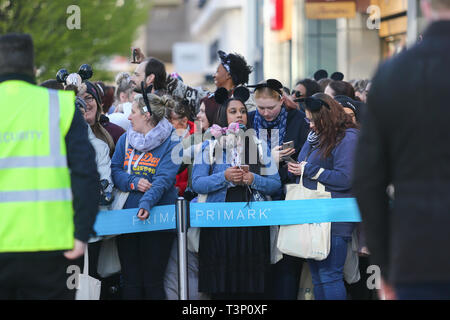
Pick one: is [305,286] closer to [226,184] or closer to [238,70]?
[226,184]

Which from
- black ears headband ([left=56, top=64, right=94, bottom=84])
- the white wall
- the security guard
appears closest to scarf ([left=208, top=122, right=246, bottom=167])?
black ears headband ([left=56, top=64, right=94, bottom=84])

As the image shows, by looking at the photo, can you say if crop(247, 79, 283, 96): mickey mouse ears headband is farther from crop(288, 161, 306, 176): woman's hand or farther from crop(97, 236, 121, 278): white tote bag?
crop(97, 236, 121, 278): white tote bag

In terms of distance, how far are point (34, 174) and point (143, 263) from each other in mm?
2606

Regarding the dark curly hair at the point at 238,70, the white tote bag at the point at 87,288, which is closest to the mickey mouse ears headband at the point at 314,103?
the dark curly hair at the point at 238,70

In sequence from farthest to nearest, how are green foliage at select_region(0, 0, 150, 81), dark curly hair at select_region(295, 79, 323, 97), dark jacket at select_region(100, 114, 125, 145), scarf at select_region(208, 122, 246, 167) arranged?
green foliage at select_region(0, 0, 150, 81) < dark curly hair at select_region(295, 79, 323, 97) < dark jacket at select_region(100, 114, 125, 145) < scarf at select_region(208, 122, 246, 167)

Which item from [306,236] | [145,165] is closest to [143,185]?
[145,165]

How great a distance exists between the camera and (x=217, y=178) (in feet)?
21.6

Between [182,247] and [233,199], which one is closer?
[182,247]

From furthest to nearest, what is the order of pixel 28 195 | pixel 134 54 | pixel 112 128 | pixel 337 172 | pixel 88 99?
pixel 134 54 → pixel 112 128 → pixel 88 99 → pixel 337 172 → pixel 28 195

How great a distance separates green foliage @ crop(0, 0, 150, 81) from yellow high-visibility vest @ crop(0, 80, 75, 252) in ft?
42.5

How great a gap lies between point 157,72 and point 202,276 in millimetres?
2330

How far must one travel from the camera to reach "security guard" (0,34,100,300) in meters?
4.04

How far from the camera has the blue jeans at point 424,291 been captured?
328cm

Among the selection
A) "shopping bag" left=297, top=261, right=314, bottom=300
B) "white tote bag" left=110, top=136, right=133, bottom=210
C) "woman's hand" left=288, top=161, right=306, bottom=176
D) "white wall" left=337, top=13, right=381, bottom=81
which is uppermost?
"white wall" left=337, top=13, right=381, bottom=81
